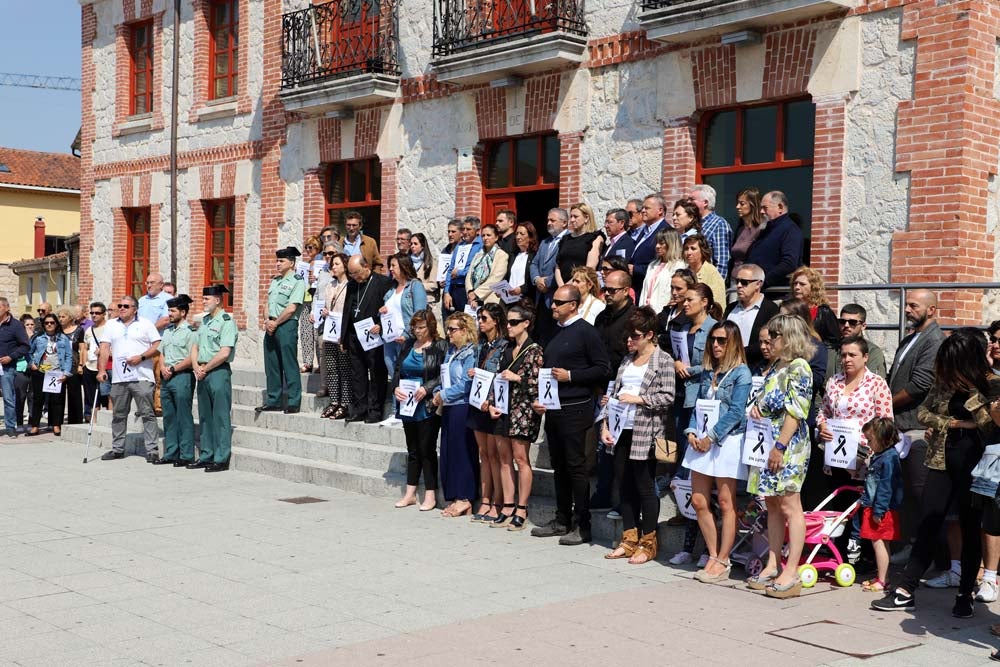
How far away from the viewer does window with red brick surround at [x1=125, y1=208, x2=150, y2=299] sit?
69.8 ft

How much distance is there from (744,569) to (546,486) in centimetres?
245

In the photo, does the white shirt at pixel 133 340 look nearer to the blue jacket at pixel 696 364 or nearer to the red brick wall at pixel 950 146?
the blue jacket at pixel 696 364

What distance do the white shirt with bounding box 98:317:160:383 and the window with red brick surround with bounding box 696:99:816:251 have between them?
21.4 feet

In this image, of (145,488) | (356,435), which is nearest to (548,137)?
(356,435)

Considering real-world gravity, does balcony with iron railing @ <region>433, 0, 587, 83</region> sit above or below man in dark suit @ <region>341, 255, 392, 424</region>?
above

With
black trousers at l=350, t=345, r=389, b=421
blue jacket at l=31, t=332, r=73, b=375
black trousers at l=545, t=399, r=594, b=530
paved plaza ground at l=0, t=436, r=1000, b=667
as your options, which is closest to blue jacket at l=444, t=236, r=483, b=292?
black trousers at l=350, t=345, r=389, b=421

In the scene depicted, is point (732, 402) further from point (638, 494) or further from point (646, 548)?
point (646, 548)

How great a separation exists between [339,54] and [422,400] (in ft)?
27.1

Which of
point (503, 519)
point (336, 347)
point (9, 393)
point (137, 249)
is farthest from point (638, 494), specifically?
point (137, 249)

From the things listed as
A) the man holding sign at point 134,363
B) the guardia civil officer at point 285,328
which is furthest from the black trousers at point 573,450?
the man holding sign at point 134,363

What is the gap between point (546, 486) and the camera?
10.0 m

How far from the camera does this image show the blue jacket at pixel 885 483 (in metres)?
7.44

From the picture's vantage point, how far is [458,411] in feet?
33.0

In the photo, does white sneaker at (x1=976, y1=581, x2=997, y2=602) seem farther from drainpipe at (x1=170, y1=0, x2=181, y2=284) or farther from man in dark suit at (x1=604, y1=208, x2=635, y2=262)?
drainpipe at (x1=170, y1=0, x2=181, y2=284)
